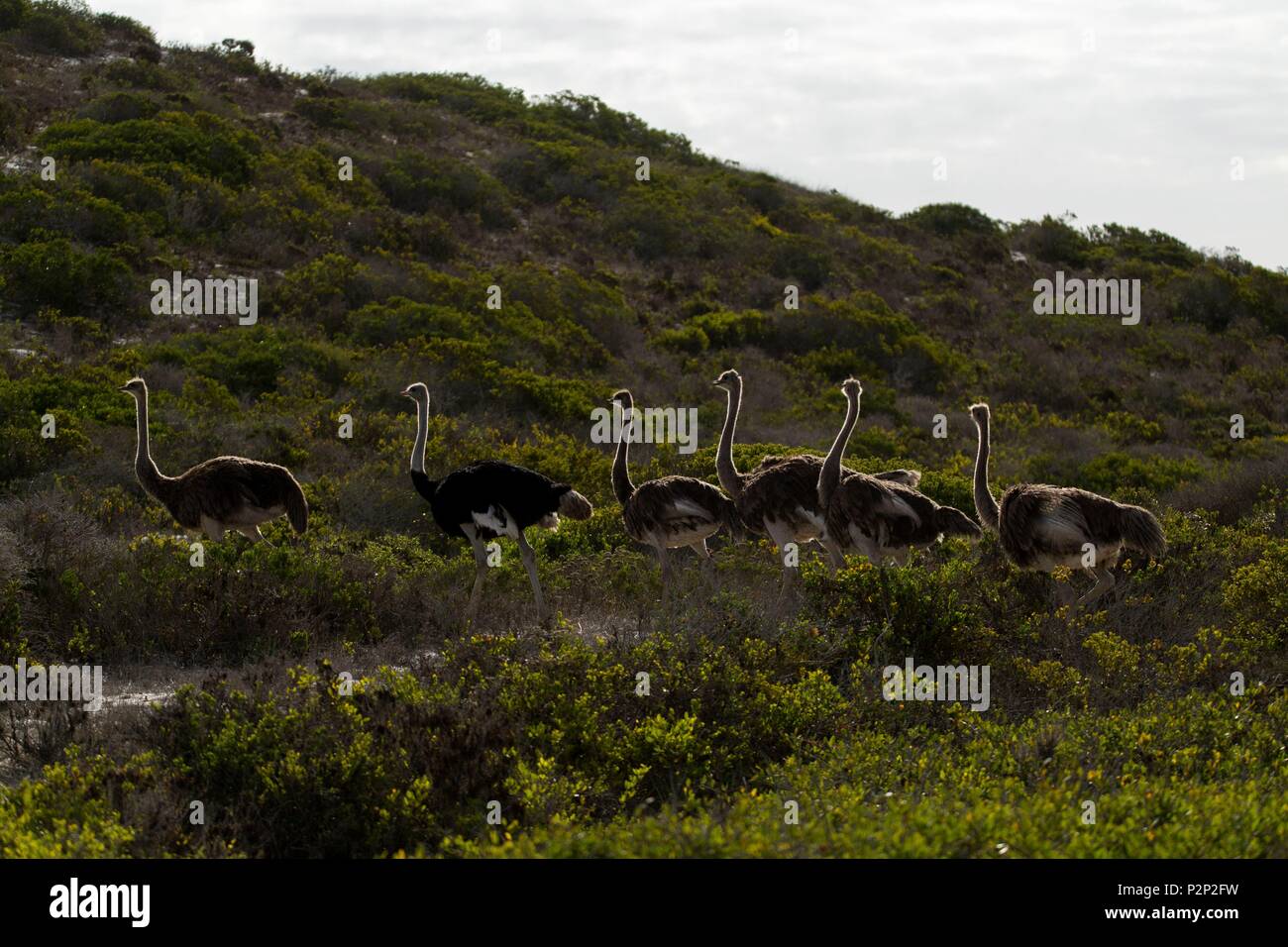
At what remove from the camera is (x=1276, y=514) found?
41.5 ft

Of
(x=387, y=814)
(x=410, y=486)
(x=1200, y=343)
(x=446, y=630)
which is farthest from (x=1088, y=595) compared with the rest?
(x=1200, y=343)

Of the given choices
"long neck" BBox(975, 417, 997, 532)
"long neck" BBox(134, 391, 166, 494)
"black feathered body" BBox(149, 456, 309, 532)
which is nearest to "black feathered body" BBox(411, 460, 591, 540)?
"black feathered body" BBox(149, 456, 309, 532)

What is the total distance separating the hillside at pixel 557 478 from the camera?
6.29 meters

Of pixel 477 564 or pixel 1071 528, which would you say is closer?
pixel 1071 528

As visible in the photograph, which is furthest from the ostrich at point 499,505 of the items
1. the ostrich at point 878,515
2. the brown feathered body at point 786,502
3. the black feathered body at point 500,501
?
the ostrich at point 878,515

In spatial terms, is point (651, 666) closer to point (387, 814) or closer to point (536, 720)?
point (536, 720)

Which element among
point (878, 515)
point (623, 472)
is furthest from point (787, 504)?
point (623, 472)

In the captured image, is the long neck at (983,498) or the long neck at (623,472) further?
the long neck at (623,472)

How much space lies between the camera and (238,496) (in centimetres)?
1069

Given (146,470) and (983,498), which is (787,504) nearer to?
(983,498)

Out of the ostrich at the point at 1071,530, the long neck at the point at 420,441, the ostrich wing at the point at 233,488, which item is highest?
the long neck at the point at 420,441

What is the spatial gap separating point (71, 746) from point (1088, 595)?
6.49m

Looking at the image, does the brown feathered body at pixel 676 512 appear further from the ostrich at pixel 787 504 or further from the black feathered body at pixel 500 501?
the black feathered body at pixel 500 501

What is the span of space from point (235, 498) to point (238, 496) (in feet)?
0.10
